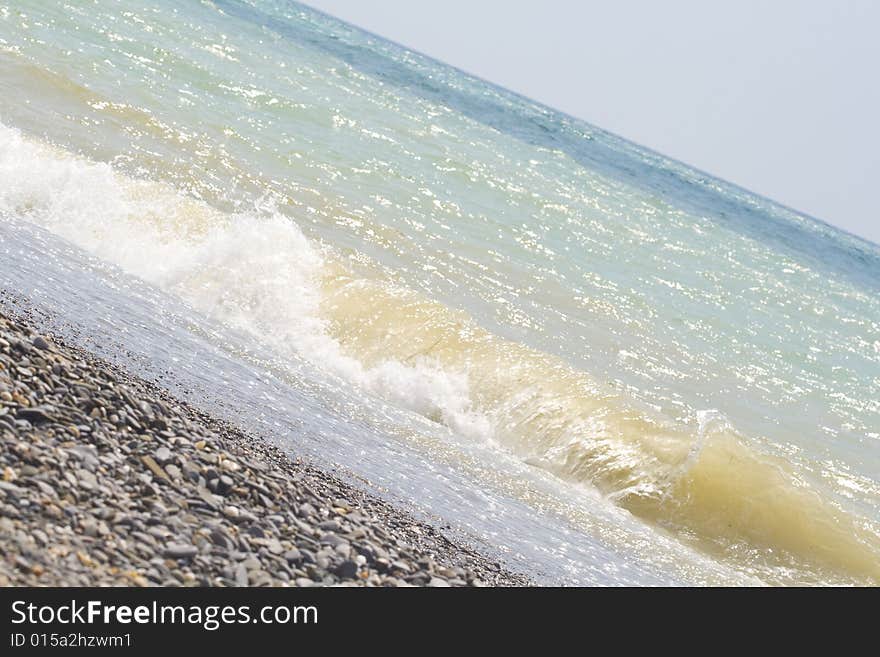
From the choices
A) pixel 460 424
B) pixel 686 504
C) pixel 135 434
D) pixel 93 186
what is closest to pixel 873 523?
pixel 686 504

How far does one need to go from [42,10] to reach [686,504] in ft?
58.3

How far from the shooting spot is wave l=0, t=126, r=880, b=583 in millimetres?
9672

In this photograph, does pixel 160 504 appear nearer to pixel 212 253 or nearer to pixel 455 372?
pixel 455 372

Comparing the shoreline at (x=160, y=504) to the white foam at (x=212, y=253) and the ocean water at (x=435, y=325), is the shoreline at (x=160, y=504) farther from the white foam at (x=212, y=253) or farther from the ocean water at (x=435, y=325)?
the white foam at (x=212, y=253)

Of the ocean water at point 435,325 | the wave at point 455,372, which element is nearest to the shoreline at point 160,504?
the ocean water at point 435,325

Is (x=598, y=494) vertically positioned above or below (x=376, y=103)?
below

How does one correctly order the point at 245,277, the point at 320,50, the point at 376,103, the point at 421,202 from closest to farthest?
1. the point at 245,277
2. the point at 421,202
3. the point at 376,103
4. the point at 320,50

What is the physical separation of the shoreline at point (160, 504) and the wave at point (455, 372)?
3.61m

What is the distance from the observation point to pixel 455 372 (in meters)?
10.9

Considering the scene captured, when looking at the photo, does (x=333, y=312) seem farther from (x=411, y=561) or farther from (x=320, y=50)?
(x=320, y=50)

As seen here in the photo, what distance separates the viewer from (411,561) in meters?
5.49

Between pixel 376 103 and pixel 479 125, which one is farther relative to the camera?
pixel 479 125

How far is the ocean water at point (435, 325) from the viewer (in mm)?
8047

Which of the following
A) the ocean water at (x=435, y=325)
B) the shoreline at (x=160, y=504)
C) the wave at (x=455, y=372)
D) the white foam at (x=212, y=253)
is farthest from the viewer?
the white foam at (x=212, y=253)
